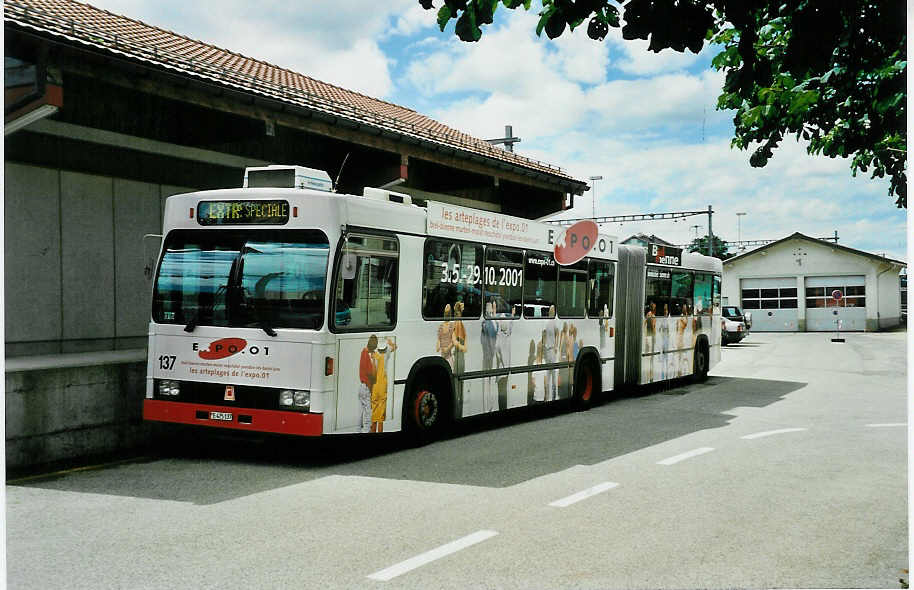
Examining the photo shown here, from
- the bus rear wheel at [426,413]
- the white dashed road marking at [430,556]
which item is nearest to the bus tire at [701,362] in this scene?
the bus rear wheel at [426,413]

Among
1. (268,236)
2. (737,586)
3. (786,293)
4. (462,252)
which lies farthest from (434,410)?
(786,293)

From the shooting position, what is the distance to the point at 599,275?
588 inches

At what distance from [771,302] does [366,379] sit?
51870 millimetres

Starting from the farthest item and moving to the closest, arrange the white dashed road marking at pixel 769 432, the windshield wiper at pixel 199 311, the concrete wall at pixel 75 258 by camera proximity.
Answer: the white dashed road marking at pixel 769 432 → the concrete wall at pixel 75 258 → the windshield wiper at pixel 199 311

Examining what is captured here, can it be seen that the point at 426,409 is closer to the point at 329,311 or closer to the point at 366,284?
the point at 366,284

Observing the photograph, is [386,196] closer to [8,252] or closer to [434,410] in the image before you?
[434,410]

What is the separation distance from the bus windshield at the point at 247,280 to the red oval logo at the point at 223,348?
6.5 inches

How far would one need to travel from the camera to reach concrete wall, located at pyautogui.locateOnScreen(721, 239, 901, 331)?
175ft

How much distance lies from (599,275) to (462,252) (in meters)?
4.41

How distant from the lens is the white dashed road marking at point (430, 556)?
528 centimetres

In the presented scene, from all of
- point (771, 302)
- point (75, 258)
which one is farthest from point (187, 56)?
point (771, 302)

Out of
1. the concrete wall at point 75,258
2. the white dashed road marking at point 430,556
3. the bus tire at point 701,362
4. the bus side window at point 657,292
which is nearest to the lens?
the white dashed road marking at point 430,556

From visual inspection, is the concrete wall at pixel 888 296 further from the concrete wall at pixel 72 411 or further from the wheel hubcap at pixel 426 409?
the concrete wall at pixel 72 411

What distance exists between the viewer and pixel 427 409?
10461 millimetres
